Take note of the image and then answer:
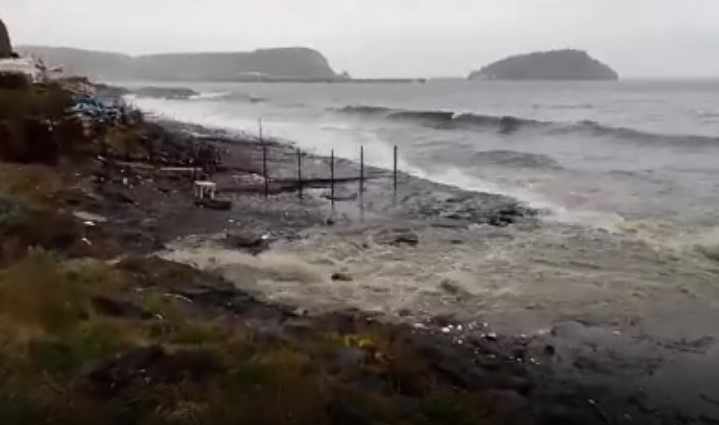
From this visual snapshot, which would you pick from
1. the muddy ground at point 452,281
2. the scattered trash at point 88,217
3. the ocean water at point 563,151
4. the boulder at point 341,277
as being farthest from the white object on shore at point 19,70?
the boulder at point 341,277

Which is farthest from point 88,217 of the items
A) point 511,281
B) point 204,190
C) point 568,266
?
point 568,266

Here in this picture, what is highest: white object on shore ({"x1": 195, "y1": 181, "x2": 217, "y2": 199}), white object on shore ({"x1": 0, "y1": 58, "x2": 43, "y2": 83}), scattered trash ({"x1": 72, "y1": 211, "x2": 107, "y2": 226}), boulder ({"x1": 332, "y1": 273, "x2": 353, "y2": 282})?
white object on shore ({"x1": 0, "y1": 58, "x2": 43, "y2": 83})

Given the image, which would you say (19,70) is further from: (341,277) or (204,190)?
(341,277)

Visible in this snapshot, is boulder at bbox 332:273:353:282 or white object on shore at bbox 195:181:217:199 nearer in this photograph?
boulder at bbox 332:273:353:282

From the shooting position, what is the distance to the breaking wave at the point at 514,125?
142 ft

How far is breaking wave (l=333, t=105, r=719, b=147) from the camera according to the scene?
43.3 m

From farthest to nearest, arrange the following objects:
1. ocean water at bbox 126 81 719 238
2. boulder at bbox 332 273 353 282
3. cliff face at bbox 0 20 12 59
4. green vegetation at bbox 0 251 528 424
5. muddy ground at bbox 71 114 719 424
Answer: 1. cliff face at bbox 0 20 12 59
2. ocean water at bbox 126 81 719 238
3. boulder at bbox 332 273 353 282
4. muddy ground at bbox 71 114 719 424
5. green vegetation at bbox 0 251 528 424

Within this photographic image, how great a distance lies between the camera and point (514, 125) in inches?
2234

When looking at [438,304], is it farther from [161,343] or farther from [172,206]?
[172,206]

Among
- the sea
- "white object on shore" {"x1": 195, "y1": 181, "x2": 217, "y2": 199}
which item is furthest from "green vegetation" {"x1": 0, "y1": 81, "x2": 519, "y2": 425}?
"white object on shore" {"x1": 195, "y1": 181, "x2": 217, "y2": 199}

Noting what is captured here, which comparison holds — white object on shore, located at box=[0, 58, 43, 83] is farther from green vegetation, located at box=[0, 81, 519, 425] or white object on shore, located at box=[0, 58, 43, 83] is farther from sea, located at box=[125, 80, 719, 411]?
green vegetation, located at box=[0, 81, 519, 425]

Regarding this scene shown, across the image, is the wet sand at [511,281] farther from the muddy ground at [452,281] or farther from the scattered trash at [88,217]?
the scattered trash at [88,217]

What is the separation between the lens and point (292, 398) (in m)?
6.63

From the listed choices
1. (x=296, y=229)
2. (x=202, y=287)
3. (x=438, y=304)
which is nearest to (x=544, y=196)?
(x=296, y=229)
